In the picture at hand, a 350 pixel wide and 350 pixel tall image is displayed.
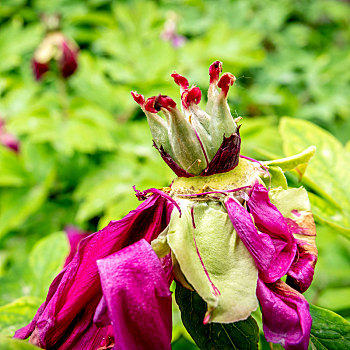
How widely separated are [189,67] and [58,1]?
3.41 feet

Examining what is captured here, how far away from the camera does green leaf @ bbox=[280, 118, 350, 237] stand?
59 centimetres

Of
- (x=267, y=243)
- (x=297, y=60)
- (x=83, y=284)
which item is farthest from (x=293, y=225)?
(x=297, y=60)

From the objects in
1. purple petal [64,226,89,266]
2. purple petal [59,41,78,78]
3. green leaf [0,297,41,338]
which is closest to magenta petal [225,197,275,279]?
green leaf [0,297,41,338]

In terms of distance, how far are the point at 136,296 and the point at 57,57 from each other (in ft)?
4.27

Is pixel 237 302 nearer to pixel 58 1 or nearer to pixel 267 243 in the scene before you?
pixel 267 243

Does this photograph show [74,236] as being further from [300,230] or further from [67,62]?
[300,230]

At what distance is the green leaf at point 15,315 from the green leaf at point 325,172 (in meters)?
0.42

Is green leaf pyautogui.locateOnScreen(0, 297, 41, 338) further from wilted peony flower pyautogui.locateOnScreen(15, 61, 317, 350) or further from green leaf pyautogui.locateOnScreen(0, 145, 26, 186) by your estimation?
green leaf pyautogui.locateOnScreen(0, 145, 26, 186)

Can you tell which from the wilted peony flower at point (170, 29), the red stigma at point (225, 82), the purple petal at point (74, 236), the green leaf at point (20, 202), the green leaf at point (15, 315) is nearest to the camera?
the red stigma at point (225, 82)

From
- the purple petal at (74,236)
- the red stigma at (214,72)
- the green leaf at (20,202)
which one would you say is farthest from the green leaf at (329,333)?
the green leaf at (20,202)

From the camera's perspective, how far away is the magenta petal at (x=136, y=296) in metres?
0.32

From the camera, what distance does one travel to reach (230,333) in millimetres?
400

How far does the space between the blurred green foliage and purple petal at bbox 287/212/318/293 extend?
0.46 ft

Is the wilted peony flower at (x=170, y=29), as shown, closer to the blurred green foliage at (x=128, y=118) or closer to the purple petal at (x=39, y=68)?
the blurred green foliage at (x=128, y=118)
